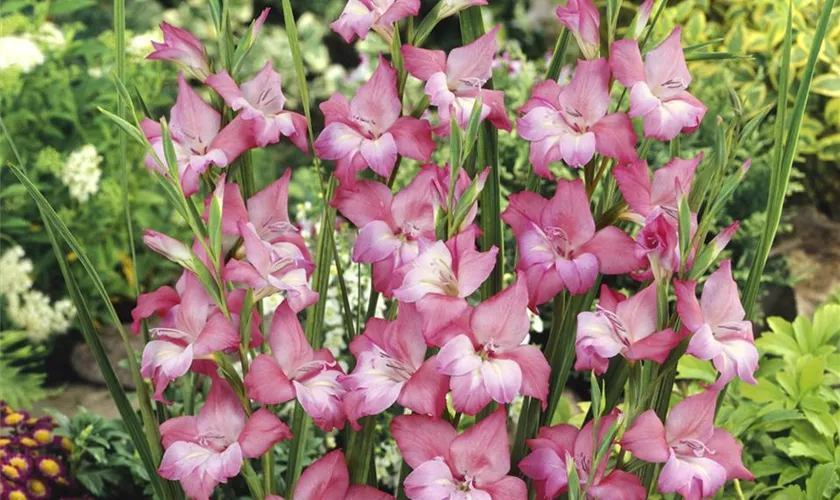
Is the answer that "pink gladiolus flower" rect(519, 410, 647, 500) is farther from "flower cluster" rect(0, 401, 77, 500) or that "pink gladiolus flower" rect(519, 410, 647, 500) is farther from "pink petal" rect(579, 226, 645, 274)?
"flower cluster" rect(0, 401, 77, 500)

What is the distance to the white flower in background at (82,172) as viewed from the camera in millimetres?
2676

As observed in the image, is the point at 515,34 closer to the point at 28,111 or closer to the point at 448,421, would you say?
the point at 28,111

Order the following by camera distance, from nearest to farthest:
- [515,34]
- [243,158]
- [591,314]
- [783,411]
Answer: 1. [591,314]
2. [243,158]
3. [783,411]
4. [515,34]

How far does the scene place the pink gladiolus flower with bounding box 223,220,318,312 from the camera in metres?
0.84

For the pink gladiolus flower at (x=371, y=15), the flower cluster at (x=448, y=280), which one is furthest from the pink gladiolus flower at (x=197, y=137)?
the pink gladiolus flower at (x=371, y=15)

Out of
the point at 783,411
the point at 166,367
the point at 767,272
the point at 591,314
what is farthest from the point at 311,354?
the point at 767,272

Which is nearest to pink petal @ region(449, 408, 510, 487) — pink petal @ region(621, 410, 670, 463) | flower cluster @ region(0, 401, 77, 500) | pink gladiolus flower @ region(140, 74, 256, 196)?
pink petal @ region(621, 410, 670, 463)

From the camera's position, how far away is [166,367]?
0.83m

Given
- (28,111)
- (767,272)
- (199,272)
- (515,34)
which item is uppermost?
(199,272)

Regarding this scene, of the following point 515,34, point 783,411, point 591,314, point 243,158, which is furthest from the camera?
point 515,34

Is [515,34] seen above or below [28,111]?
below

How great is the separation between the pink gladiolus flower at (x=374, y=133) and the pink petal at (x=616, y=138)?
0.15 m

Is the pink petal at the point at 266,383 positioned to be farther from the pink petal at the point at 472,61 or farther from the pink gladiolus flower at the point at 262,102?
the pink petal at the point at 472,61

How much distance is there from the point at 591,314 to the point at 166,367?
350 mm
